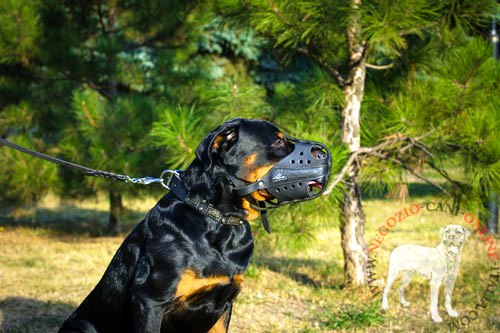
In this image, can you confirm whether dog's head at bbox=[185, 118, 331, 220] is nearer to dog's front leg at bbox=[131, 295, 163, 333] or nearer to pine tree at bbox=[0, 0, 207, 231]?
dog's front leg at bbox=[131, 295, 163, 333]

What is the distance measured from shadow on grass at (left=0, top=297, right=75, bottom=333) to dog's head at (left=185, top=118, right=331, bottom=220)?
6.92 feet

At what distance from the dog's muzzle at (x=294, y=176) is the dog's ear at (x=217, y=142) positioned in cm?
17

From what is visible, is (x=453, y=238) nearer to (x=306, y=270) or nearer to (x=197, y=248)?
(x=306, y=270)

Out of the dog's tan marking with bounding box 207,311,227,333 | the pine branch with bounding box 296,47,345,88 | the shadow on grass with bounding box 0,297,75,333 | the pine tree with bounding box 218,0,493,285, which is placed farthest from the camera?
the pine branch with bounding box 296,47,345,88

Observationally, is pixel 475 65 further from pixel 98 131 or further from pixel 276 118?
pixel 98 131

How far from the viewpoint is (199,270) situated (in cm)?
283

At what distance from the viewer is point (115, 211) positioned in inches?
369

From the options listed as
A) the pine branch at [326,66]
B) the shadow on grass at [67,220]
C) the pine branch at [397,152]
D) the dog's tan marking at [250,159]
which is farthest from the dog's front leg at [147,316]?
the shadow on grass at [67,220]

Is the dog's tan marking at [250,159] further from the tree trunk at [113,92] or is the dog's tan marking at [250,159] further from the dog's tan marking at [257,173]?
the tree trunk at [113,92]

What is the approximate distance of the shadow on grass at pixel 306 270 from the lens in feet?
19.2

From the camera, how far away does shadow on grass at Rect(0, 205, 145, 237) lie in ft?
32.6

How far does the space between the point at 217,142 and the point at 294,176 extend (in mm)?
428

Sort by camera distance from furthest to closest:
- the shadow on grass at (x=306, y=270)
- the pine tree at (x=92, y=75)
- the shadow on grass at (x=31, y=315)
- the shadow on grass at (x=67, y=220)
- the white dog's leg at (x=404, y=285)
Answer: the shadow on grass at (x=67, y=220), the pine tree at (x=92, y=75), the shadow on grass at (x=306, y=270), the white dog's leg at (x=404, y=285), the shadow on grass at (x=31, y=315)

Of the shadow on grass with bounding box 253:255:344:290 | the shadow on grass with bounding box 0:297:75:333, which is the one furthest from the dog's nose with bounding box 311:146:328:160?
the shadow on grass with bounding box 253:255:344:290
